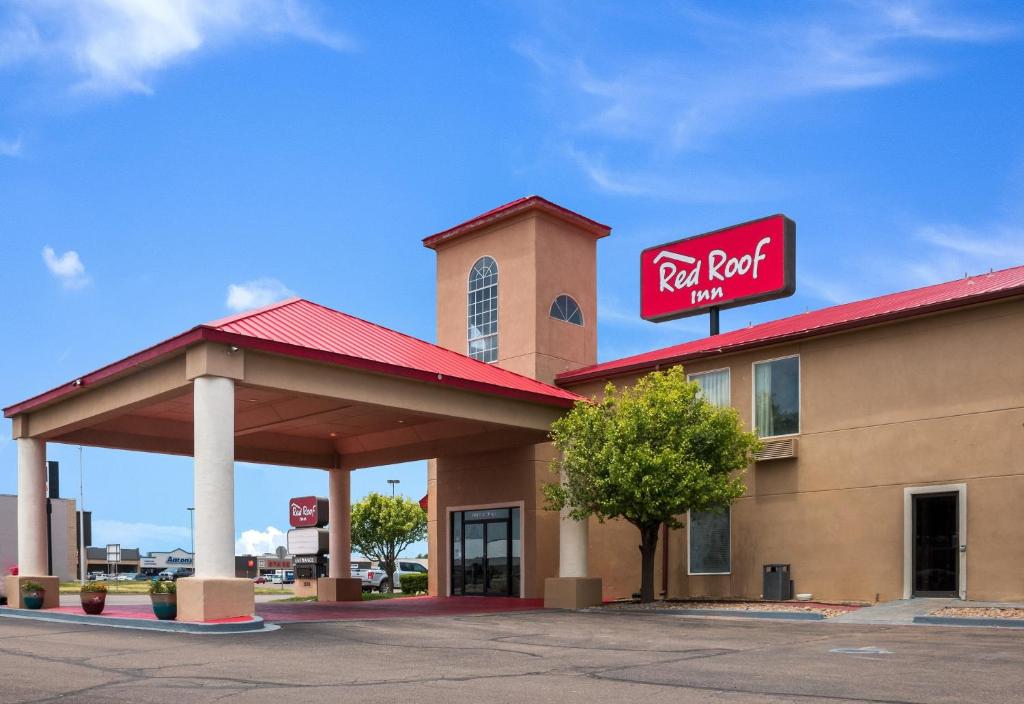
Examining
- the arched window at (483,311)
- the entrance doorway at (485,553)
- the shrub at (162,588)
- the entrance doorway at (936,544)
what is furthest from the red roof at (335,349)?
the entrance doorway at (936,544)

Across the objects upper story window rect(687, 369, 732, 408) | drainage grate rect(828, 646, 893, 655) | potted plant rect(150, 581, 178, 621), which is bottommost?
potted plant rect(150, 581, 178, 621)

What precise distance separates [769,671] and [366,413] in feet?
54.0

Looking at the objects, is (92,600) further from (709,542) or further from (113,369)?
(709,542)

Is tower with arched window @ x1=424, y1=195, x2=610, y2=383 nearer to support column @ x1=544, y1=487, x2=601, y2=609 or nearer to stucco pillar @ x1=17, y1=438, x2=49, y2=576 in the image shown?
support column @ x1=544, y1=487, x2=601, y2=609

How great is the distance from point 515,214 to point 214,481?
17331mm

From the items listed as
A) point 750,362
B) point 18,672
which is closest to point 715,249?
point 750,362

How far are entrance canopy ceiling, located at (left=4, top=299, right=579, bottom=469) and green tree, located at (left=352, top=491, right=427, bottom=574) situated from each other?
30472 millimetres

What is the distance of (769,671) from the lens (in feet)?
41.2

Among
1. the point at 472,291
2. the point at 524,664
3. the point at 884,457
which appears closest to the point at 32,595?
the point at 472,291

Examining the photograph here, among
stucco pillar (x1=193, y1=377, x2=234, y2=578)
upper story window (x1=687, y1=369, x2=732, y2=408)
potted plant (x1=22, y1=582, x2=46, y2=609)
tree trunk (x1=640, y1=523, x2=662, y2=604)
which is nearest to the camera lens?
stucco pillar (x1=193, y1=377, x2=234, y2=578)

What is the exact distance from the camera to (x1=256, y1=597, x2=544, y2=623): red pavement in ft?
76.4

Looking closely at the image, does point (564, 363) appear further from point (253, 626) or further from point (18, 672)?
point (18, 672)

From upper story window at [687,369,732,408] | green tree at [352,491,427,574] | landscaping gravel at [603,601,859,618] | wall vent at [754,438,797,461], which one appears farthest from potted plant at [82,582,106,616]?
green tree at [352,491,427,574]

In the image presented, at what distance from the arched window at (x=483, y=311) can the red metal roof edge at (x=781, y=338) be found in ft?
11.1
